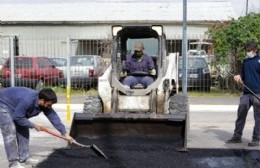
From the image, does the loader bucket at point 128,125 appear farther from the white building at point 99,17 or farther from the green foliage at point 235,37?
the white building at point 99,17

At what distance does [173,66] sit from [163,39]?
0.83 meters

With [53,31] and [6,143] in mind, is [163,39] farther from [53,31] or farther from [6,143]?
[53,31]

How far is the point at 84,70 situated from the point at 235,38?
610cm

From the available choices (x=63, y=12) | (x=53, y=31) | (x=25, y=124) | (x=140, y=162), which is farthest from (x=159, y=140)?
(x=63, y=12)

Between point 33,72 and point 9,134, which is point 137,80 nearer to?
point 9,134

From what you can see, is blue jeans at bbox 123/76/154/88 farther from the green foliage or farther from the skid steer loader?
the green foliage

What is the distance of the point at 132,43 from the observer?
12.6m

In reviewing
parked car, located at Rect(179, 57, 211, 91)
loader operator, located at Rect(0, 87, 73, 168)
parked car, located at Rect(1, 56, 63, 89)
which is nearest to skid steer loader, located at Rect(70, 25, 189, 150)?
loader operator, located at Rect(0, 87, 73, 168)

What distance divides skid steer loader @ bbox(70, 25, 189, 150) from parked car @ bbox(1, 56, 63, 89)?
9712 millimetres

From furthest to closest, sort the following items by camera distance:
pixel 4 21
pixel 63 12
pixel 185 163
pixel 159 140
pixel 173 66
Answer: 1. pixel 63 12
2. pixel 4 21
3. pixel 173 66
4. pixel 159 140
5. pixel 185 163

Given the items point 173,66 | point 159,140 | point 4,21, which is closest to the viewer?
point 159,140

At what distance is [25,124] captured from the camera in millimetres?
8133

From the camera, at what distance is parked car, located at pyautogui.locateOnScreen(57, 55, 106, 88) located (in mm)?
21953

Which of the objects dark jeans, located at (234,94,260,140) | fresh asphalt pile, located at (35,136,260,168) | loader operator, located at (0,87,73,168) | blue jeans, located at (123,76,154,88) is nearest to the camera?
loader operator, located at (0,87,73,168)
